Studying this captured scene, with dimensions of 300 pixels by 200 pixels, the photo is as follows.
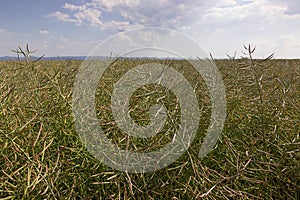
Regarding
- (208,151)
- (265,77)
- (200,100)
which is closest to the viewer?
(208,151)

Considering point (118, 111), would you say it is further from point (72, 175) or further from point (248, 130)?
point (248, 130)

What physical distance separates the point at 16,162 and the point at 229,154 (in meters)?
0.67

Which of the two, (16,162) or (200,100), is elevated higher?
(200,100)

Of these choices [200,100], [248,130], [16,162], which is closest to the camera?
[16,162]

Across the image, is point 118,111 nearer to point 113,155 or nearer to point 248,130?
point 113,155

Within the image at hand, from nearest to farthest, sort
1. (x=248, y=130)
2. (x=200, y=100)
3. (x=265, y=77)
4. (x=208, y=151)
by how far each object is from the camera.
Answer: (x=208, y=151) → (x=248, y=130) → (x=200, y=100) → (x=265, y=77)

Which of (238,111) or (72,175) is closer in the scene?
(72,175)

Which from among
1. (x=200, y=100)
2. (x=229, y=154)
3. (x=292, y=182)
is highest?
(x=200, y=100)

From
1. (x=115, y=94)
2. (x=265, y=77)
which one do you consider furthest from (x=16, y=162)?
(x=265, y=77)

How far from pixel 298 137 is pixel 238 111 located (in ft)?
0.77

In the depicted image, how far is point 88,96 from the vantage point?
3.37 ft

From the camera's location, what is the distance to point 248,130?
3.34ft

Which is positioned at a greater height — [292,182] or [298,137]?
[298,137]

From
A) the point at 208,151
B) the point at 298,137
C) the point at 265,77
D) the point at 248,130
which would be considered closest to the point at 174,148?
the point at 208,151
